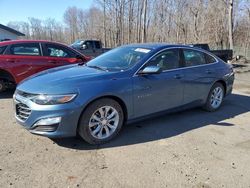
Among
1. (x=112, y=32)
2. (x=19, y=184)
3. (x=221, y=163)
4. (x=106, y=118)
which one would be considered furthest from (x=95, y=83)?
(x=112, y=32)

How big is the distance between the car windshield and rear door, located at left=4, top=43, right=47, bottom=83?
278 centimetres

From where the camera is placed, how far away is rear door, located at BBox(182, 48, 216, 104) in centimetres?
564

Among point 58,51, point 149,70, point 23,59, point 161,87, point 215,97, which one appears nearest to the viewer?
point 149,70

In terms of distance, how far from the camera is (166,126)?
5.32m

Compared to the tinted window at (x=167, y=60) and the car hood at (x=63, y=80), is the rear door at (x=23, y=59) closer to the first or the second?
the car hood at (x=63, y=80)

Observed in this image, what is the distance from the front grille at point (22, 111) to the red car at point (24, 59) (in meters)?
3.36

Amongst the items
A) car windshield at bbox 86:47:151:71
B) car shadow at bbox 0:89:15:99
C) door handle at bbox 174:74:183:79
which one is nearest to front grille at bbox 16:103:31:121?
car windshield at bbox 86:47:151:71

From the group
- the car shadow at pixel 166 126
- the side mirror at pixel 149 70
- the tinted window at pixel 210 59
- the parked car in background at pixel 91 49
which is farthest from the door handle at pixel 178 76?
the parked car in background at pixel 91 49

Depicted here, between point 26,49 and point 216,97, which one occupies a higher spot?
point 26,49

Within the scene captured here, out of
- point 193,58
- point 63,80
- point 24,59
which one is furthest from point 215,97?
point 24,59

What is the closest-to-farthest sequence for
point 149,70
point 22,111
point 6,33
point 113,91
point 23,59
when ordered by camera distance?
point 22,111 → point 113,91 → point 149,70 → point 23,59 → point 6,33

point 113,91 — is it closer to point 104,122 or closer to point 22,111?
point 104,122

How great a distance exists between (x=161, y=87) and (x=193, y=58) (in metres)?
1.35

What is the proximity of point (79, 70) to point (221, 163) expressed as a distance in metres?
2.75
